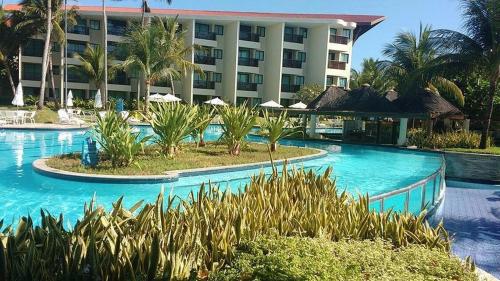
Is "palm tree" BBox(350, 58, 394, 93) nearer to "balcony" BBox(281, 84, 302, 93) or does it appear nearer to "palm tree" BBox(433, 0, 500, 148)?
"balcony" BBox(281, 84, 302, 93)

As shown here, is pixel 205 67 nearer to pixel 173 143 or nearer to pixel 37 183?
pixel 173 143

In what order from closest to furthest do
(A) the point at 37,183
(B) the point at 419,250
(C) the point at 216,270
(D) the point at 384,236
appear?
(C) the point at 216,270 → (B) the point at 419,250 → (D) the point at 384,236 → (A) the point at 37,183

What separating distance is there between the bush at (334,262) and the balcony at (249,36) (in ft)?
148

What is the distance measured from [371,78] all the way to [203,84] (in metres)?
18.7

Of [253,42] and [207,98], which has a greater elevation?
[253,42]

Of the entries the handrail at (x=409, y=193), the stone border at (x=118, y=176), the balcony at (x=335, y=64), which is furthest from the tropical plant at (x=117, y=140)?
the balcony at (x=335, y=64)

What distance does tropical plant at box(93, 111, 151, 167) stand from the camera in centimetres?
1234

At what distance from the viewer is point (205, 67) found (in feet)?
156

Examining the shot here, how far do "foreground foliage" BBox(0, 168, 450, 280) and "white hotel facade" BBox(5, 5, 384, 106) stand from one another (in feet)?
137

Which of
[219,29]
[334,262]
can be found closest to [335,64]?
[219,29]

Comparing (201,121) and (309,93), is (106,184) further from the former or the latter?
(309,93)

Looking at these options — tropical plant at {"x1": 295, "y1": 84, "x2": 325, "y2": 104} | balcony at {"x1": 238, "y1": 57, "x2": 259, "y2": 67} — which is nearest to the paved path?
tropical plant at {"x1": 295, "y1": 84, "x2": 325, "y2": 104}

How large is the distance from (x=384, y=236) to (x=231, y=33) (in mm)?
44220

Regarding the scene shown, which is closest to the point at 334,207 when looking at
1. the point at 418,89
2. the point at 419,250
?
the point at 419,250
